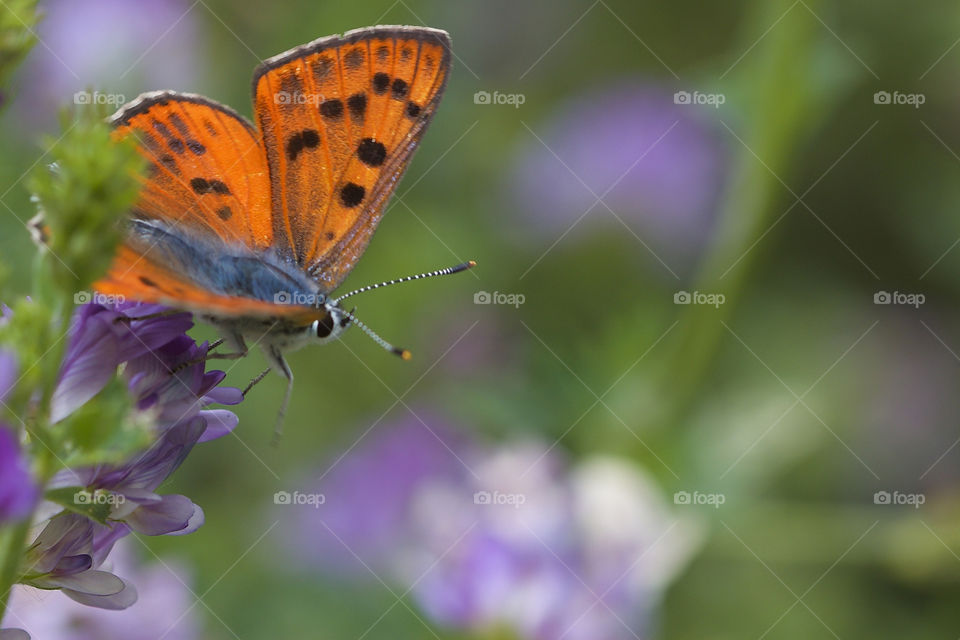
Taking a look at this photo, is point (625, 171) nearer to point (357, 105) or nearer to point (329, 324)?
point (357, 105)

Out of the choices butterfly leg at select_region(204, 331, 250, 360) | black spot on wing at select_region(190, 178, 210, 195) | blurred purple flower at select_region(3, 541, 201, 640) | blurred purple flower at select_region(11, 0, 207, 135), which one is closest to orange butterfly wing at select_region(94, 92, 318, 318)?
black spot on wing at select_region(190, 178, 210, 195)

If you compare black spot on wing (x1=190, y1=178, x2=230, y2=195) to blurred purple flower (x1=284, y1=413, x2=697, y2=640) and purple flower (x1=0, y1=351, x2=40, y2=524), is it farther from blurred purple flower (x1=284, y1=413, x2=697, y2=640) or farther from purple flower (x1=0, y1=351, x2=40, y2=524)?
blurred purple flower (x1=284, y1=413, x2=697, y2=640)

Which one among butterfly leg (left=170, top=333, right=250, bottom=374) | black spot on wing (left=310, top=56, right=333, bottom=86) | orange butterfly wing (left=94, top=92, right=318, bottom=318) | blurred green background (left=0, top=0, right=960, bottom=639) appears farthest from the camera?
blurred green background (left=0, top=0, right=960, bottom=639)

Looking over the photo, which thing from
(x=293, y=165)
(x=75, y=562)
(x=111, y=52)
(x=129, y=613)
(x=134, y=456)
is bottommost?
(x=129, y=613)

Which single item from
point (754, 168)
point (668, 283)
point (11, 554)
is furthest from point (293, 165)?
point (668, 283)

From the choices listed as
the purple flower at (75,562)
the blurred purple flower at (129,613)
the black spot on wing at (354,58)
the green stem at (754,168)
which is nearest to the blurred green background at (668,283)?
the green stem at (754,168)

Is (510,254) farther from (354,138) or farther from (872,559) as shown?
(354,138)
